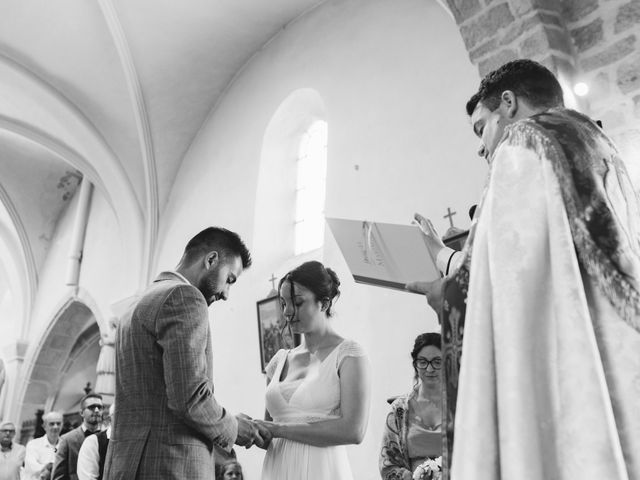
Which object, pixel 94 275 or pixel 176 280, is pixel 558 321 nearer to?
pixel 176 280

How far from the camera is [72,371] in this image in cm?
1217

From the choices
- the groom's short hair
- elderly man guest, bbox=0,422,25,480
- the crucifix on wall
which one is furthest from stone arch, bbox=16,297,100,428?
the groom's short hair

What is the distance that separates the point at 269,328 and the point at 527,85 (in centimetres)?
487

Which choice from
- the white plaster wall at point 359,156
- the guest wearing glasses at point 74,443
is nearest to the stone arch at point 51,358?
the white plaster wall at point 359,156

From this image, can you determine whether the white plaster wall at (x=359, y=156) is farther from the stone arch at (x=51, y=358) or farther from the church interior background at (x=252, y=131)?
the stone arch at (x=51, y=358)

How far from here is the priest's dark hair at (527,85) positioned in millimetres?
1632

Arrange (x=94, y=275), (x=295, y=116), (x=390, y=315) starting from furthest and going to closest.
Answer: (x=94, y=275) → (x=295, y=116) → (x=390, y=315)

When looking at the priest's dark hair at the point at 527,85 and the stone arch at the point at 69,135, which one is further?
the stone arch at the point at 69,135

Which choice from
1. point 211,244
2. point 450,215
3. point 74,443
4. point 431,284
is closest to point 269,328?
point 74,443

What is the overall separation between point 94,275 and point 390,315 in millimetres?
6337

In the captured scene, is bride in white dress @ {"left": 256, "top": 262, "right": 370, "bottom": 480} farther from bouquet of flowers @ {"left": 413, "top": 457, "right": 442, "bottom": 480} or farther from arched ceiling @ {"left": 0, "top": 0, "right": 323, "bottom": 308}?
arched ceiling @ {"left": 0, "top": 0, "right": 323, "bottom": 308}

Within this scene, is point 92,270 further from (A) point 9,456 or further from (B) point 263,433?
(B) point 263,433

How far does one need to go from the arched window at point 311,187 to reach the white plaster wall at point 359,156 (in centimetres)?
30

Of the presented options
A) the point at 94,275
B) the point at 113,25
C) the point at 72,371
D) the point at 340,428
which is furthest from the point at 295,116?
the point at 72,371
